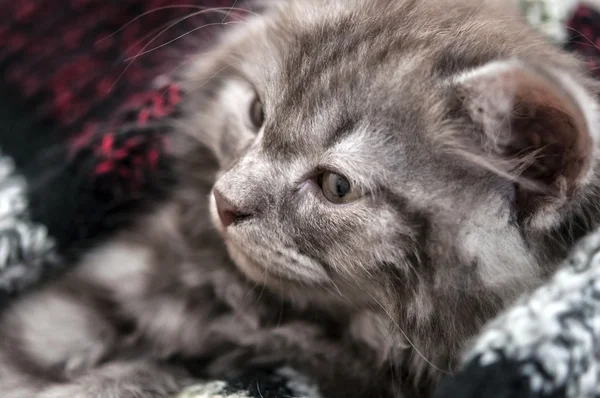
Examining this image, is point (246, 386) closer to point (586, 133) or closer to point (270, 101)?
point (270, 101)

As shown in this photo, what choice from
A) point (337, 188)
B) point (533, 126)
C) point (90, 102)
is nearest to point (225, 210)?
point (337, 188)

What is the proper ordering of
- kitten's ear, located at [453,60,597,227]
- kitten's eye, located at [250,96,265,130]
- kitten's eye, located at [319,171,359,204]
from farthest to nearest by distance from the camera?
1. kitten's eye, located at [250,96,265,130]
2. kitten's eye, located at [319,171,359,204]
3. kitten's ear, located at [453,60,597,227]

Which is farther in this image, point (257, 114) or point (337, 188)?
point (257, 114)

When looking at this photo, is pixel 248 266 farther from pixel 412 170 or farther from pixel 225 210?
pixel 412 170

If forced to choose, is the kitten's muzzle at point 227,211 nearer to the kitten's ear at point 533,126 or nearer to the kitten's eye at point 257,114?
the kitten's eye at point 257,114

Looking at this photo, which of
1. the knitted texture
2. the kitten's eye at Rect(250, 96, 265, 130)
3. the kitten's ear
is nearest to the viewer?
the kitten's ear

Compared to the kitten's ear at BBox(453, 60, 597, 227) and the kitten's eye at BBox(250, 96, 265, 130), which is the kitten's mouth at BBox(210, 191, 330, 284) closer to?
the kitten's eye at BBox(250, 96, 265, 130)

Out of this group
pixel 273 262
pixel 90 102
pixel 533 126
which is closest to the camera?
pixel 533 126

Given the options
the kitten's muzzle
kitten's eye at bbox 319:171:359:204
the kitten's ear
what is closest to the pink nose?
the kitten's muzzle

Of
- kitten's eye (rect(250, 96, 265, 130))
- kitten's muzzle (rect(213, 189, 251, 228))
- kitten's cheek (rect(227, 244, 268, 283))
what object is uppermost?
kitten's eye (rect(250, 96, 265, 130))
